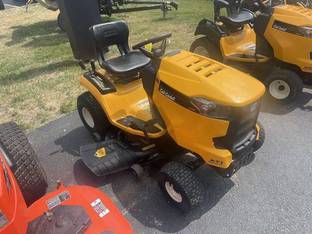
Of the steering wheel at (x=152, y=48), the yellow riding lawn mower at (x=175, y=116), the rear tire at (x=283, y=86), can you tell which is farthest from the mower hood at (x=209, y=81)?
the rear tire at (x=283, y=86)

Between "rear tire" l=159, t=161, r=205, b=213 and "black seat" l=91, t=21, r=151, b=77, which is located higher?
"black seat" l=91, t=21, r=151, b=77

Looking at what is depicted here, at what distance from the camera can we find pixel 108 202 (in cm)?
214

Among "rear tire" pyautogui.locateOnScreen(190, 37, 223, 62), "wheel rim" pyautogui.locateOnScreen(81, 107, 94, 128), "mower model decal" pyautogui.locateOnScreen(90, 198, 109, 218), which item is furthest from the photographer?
"rear tire" pyautogui.locateOnScreen(190, 37, 223, 62)

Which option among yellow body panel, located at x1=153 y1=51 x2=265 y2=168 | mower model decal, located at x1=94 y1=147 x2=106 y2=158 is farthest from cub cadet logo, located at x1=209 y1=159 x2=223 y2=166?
mower model decal, located at x1=94 y1=147 x2=106 y2=158

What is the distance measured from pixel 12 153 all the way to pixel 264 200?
206 centimetres

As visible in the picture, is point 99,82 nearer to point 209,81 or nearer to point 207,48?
point 209,81

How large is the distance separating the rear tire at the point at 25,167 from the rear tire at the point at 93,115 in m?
0.85

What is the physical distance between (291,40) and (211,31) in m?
1.22

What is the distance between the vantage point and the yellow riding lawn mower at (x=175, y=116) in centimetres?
239

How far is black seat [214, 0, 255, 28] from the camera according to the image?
4633mm

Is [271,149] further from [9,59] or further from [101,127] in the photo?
[9,59]

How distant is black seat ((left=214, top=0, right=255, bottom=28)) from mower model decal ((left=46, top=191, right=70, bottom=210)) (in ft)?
11.3

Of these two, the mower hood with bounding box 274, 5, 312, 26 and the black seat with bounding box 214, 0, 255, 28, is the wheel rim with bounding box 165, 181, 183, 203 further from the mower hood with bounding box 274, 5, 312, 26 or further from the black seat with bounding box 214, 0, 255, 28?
the black seat with bounding box 214, 0, 255, 28

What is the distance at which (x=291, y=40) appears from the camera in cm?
396
